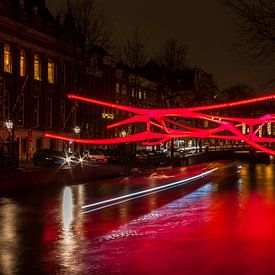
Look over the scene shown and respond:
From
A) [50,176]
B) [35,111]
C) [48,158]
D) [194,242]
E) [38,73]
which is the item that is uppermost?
[38,73]

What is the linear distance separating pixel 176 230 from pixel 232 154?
83.2 metres

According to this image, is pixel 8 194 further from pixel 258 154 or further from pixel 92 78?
pixel 258 154

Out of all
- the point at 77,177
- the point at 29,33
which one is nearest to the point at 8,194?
the point at 77,177

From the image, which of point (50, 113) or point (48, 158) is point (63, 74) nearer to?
point (50, 113)

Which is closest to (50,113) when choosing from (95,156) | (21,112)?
Result: (21,112)

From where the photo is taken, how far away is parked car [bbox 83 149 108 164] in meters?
61.6

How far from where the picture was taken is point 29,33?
62031mm

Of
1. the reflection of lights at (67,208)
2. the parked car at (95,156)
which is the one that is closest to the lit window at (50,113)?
the parked car at (95,156)

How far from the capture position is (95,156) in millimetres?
62562

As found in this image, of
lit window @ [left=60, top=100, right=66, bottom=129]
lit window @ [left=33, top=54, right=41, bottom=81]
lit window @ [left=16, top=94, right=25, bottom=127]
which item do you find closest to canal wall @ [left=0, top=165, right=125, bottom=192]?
lit window @ [left=16, top=94, right=25, bottom=127]

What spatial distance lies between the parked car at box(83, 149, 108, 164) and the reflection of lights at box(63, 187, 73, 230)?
3168 centimetres

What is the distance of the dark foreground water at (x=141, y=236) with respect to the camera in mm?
10633

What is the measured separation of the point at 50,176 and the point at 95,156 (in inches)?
1110

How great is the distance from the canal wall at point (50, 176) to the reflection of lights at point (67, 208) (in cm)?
276
